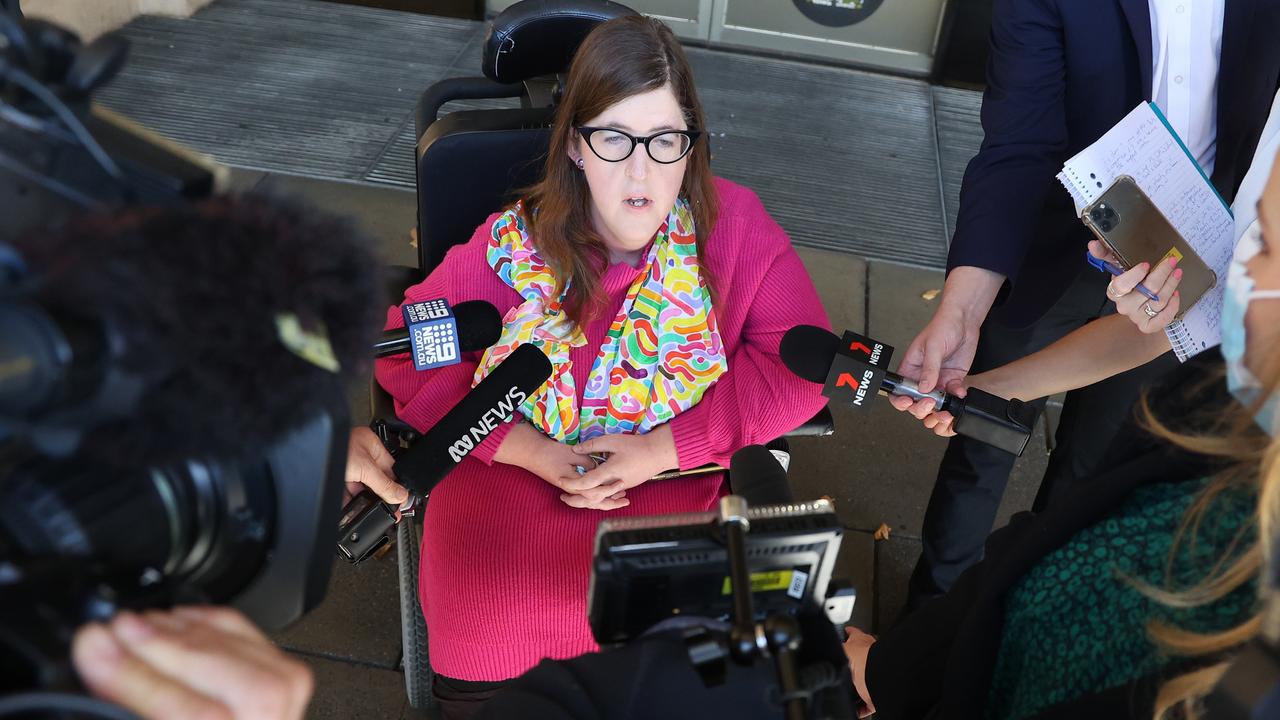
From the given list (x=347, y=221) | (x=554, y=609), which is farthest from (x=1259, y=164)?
(x=554, y=609)

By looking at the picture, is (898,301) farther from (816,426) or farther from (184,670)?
(184,670)

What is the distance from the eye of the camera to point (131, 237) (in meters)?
0.60

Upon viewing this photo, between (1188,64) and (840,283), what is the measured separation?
192cm

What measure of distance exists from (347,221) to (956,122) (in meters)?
4.32

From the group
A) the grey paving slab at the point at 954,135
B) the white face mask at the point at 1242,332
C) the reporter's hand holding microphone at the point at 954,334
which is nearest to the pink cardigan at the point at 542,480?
the reporter's hand holding microphone at the point at 954,334

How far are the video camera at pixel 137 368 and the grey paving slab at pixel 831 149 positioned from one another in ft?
10.2

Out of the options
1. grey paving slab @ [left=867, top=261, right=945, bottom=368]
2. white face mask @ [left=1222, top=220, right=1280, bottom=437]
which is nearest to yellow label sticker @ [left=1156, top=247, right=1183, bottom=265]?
white face mask @ [left=1222, top=220, right=1280, bottom=437]

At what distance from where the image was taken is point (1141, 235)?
1547 millimetres

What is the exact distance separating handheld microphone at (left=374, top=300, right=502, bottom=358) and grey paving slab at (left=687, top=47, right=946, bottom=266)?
7.77 feet

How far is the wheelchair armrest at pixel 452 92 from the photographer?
205cm

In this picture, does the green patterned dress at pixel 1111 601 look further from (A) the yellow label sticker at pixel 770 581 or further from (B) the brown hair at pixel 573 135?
(B) the brown hair at pixel 573 135

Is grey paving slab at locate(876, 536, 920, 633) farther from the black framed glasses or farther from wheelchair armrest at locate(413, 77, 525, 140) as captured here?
wheelchair armrest at locate(413, 77, 525, 140)

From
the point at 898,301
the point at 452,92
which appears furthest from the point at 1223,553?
the point at 898,301

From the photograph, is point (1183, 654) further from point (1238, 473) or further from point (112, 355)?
point (112, 355)
